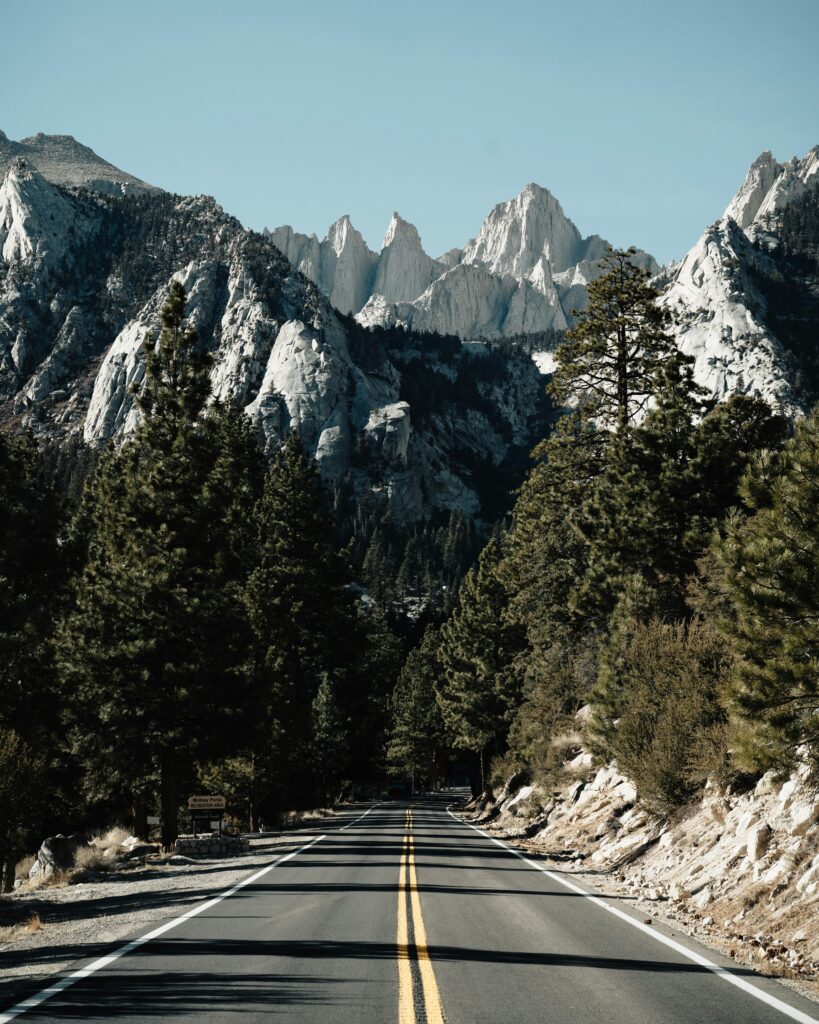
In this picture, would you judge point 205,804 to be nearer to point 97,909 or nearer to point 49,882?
point 49,882

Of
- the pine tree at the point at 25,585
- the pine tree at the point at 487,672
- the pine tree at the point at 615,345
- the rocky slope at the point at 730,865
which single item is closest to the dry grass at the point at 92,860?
the pine tree at the point at 25,585

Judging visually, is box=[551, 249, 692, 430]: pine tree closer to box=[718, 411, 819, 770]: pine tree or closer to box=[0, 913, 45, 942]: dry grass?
box=[718, 411, 819, 770]: pine tree

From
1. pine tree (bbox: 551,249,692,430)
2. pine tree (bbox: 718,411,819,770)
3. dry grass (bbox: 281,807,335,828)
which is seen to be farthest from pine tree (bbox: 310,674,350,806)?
pine tree (bbox: 718,411,819,770)

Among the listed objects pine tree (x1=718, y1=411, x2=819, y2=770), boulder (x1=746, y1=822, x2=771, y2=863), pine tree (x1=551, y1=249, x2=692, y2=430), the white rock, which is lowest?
boulder (x1=746, y1=822, x2=771, y2=863)

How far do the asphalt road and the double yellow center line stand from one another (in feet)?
0.08

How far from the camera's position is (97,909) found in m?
15.7

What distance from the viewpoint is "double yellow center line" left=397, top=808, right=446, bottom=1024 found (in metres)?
7.82

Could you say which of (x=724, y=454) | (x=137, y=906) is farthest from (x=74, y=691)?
(x=724, y=454)

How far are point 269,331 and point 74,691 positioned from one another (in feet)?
576

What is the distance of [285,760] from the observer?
41.9 m

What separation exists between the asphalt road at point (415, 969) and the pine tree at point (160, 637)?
12976mm

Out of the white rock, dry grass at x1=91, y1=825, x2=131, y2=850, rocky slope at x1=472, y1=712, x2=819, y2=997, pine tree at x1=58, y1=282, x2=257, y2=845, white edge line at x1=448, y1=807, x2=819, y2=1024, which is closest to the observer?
white edge line at x1=448, y1=807, x2=819, y2=1024

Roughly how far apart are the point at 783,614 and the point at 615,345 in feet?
88.8

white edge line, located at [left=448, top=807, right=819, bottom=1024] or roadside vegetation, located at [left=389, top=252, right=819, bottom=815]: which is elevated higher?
roadside vegetation, located at [left=389, top=252, right=819, bottom=815]
